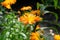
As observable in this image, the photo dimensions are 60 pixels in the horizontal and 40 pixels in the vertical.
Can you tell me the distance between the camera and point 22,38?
1.93 m

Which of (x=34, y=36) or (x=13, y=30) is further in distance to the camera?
(x=34, y=36)

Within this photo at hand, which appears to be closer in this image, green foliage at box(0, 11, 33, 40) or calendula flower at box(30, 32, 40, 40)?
green foliage at box(0, 11, 33, 40)

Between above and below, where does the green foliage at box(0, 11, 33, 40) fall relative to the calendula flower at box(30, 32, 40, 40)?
above

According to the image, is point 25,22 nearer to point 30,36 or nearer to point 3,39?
point 30,36

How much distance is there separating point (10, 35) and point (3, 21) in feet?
0.94

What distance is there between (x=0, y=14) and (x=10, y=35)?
0.49 meters

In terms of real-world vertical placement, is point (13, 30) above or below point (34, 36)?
above

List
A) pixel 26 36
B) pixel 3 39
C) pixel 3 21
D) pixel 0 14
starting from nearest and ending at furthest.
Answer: pixel 3 39
pixel 26 36
pixel 3 21
pixel 0 14

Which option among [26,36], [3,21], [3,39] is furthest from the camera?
[3,21]

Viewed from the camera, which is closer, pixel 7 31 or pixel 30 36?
pixel 7 31

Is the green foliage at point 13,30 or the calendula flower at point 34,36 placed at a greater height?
the green foliage at point 13,30

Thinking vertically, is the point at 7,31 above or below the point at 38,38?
above

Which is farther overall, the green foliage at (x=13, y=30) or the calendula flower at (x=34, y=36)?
the calendula flower at (x=34, y=36)

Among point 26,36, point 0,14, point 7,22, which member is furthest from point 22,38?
point 0,14
